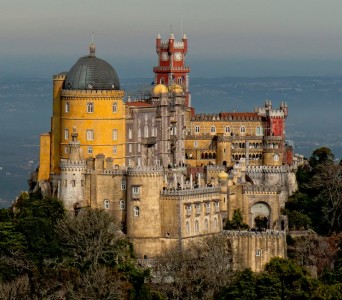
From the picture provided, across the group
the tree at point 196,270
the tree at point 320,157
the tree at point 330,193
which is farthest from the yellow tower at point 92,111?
the tree at point 320,157

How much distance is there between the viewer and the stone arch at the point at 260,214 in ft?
374

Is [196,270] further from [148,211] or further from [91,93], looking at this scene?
[91,93]

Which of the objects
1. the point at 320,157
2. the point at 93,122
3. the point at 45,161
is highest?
the point at 93,122

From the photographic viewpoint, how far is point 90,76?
113 meters

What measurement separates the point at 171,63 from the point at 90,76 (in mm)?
25750

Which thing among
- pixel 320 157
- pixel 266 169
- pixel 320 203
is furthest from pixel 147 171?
pixel 320 157

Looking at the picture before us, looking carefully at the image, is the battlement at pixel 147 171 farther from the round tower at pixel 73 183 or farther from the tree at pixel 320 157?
the tree at pixel 320 157

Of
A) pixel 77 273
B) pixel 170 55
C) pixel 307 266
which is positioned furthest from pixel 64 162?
pixel 170 55

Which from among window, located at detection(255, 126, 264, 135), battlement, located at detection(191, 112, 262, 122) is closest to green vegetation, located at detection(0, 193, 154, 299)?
battlement, located at detection(191, 112, 262, 122)

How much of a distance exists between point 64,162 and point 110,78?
8.77 m

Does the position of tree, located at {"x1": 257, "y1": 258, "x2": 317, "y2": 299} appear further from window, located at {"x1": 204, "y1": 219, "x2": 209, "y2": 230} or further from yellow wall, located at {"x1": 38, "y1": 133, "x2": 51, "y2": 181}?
yellow wall, located at {"x1": 38, "y1": 133, "x2": 51, "y2": 181}

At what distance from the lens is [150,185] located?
106m

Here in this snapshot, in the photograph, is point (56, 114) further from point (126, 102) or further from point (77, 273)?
point (77, 273)

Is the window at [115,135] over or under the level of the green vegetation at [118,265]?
over
